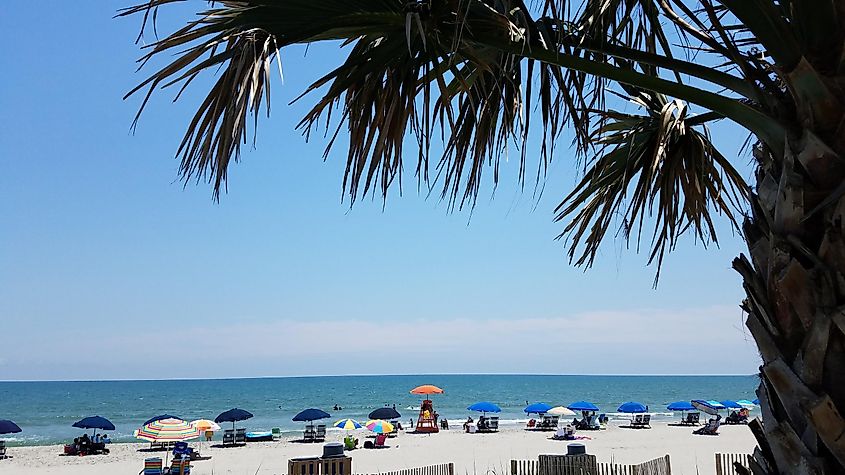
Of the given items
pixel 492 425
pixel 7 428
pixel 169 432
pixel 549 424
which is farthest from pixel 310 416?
pixel 549 424

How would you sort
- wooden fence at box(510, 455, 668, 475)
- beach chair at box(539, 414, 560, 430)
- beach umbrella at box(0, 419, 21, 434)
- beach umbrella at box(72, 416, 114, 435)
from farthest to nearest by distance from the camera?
1. beach chair at box(539, 414, 560, 430)
2. beach umbrella at box(72, 416, 114, 435)
3. beach umbrella at box(0, 419, 21, 434)
4. wooden fence at box(510, 455, 668, 475)

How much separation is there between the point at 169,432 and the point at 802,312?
2248cm

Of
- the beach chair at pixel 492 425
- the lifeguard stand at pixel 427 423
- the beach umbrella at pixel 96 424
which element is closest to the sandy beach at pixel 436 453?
the lifeguard stand at pixel 427 423

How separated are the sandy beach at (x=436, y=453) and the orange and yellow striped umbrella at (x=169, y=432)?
102 centimetres

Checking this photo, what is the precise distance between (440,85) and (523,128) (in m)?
0.55

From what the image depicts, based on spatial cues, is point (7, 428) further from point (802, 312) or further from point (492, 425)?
point (802, 312)

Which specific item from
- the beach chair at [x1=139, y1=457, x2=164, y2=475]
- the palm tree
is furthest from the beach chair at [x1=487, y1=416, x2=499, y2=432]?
the palm tree

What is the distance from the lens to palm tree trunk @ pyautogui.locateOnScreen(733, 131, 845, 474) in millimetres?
2270

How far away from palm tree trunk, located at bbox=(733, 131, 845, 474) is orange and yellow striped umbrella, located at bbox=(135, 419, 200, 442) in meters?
Answer: 21.5

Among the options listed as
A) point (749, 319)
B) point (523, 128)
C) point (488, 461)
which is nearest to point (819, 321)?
point (749, 319)

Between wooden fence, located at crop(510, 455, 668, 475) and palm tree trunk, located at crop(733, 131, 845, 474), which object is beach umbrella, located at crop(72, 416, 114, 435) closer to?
wooden fence, located at crop(510, 455, 668, 475)

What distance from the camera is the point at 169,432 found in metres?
22.4

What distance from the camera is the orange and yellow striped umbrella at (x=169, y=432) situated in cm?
→ 2206

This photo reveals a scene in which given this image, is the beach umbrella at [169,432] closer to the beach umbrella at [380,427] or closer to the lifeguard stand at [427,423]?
the beach umbrella at [380,427]
